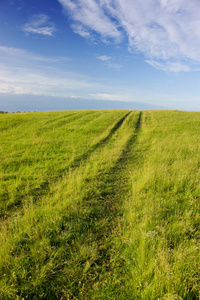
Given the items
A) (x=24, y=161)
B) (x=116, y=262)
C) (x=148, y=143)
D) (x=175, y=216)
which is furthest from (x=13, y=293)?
(x=148, y=143)

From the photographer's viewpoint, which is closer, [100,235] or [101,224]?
[100,235]

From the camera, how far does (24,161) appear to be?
10.2 meters

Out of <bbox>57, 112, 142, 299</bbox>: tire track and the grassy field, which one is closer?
the grassy field

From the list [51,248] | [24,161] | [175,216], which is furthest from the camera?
[24,161]

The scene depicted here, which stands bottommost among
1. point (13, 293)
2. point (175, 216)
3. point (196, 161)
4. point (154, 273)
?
point (13, 293)

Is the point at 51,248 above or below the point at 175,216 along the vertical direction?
below

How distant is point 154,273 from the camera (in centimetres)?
312

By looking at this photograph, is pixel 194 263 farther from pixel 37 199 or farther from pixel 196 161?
pixel 196 161

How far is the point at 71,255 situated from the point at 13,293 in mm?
1236

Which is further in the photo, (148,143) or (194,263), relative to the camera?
(148,143)

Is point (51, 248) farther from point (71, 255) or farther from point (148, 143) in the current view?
point (148, 143)

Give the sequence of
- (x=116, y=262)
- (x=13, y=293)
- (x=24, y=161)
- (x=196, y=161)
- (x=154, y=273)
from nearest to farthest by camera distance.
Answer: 1. (x=13, y=293)
2. (x=154, y=273)
3. (x=116, y=262)
4. (x=196, y=161)
5. (x=24, y=161)

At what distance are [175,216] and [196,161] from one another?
5.94 metres

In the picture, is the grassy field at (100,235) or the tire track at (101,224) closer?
the grassy field at (100,235)
